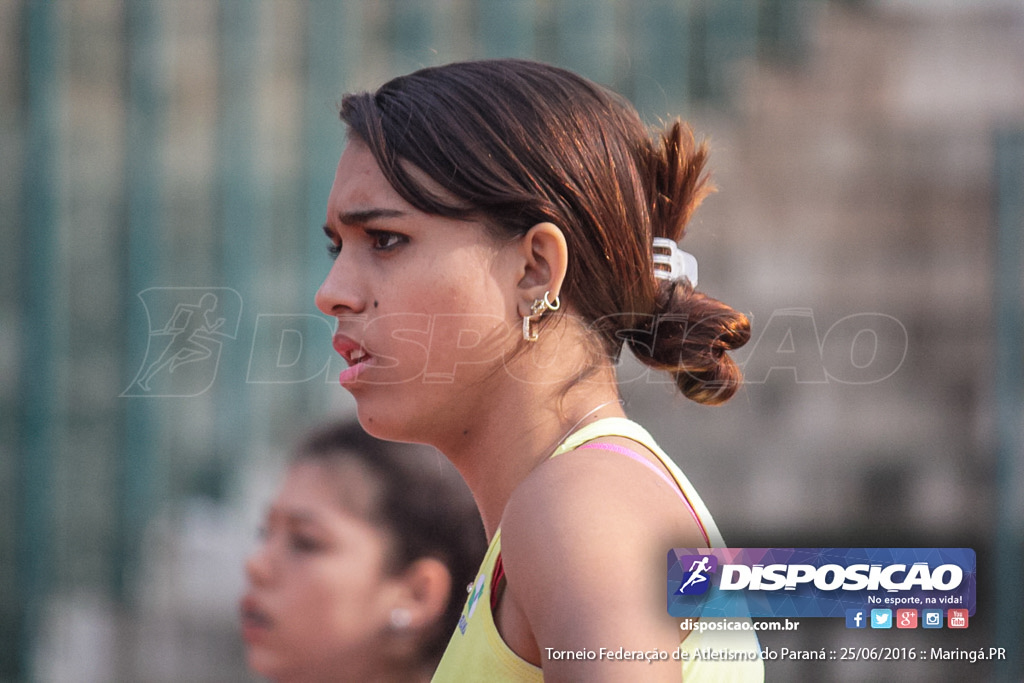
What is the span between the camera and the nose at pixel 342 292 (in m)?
1.45

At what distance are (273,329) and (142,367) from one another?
486 mm

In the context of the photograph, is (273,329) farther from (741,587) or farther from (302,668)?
(741,587)

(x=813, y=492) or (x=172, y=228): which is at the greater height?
(x=172, y=228)

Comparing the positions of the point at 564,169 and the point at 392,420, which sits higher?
the point at 564,169

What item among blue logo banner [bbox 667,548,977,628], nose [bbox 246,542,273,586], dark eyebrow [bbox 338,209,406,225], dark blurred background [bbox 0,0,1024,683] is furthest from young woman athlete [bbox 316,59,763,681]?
dark blurred background [bbox 0,0,1024,683]

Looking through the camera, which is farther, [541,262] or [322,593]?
[322,593]

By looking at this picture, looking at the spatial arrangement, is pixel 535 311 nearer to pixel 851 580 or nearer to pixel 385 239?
pixel 385 239

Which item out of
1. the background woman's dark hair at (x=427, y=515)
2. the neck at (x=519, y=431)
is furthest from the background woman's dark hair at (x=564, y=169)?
the background woman's dark hair at (x=427, y=515)

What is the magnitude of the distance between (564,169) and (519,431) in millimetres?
338

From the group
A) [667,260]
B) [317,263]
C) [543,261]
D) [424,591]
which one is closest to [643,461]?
[543,261]

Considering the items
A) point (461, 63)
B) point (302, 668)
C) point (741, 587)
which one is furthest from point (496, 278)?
point (302, 668)

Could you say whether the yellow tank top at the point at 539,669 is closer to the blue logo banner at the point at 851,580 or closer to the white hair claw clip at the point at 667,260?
the blue logo banner at the point at 851,580

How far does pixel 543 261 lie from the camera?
1433mm

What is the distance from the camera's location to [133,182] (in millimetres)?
3912
